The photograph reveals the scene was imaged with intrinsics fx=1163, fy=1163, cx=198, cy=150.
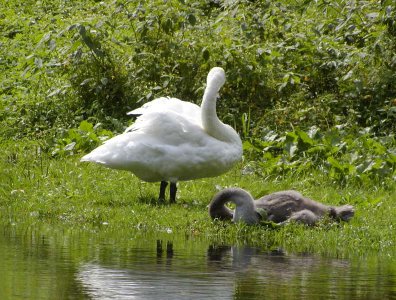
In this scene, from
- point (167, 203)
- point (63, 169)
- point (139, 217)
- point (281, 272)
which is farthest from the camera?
point (63, 169)

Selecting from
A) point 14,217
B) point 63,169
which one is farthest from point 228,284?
point 63,169

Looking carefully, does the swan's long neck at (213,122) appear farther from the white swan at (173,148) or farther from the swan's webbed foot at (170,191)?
the swan's webbed foot at (170,191)

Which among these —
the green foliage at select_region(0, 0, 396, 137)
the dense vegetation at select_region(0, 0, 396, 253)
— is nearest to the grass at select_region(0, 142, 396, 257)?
the dense vegetation at select_region(0, 0, 396, 253)

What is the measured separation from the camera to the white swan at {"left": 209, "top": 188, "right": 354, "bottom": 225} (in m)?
10.4

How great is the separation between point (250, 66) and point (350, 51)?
138cm

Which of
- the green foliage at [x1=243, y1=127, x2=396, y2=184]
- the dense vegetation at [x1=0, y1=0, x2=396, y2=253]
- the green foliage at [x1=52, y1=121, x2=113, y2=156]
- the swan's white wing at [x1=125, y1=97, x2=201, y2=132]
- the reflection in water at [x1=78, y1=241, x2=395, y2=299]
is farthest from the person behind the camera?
the green foliage at [x1=52, y1=121, x2=113, y2=156]

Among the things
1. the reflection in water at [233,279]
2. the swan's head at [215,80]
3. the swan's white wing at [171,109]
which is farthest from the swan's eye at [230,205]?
the reflection in water at [233,279]

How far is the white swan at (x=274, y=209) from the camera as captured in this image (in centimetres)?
1045

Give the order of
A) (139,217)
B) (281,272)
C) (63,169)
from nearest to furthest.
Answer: (281,272) < (139,217) < (63,169)

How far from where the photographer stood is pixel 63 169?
13102 millimetres

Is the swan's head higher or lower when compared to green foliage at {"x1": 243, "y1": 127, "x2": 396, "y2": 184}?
higher

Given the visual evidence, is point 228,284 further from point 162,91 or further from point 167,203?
point 162,91

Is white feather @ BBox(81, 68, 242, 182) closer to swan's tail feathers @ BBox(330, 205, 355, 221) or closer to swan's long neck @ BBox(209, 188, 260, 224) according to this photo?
swan's long neck @ BBox(209, 188, 260, 224)

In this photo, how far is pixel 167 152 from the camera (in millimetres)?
11406
